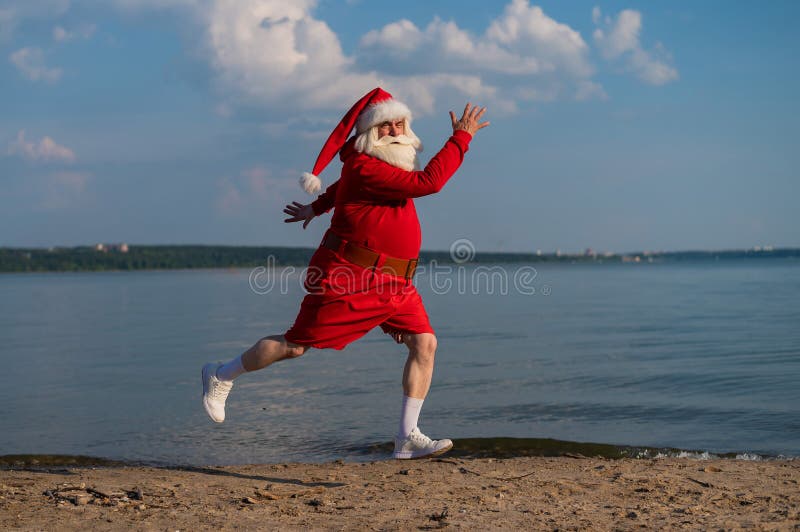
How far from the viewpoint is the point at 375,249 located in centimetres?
500

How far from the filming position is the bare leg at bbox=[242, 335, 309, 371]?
5039 mm

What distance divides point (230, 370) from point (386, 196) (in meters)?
1.45

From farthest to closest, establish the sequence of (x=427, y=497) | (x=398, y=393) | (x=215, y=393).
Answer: (x=398, y=393)
(x=215, y=393)
(x=427, y=497)

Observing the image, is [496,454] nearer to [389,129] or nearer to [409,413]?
[409,413]

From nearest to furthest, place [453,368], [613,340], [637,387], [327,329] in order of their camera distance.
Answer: [327,329] → [637,387] → [453,368] → [613,340]

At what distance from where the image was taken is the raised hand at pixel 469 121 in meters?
5.13

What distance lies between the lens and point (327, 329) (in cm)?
496

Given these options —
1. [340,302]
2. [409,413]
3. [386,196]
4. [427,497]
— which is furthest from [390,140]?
[427,497]

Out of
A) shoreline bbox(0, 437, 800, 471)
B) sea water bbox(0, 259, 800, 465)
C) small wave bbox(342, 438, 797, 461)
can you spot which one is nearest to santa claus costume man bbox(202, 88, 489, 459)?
shoreline bbox(0, 437, 800, 471)

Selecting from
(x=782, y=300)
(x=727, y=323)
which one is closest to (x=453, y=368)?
(x=727, y=323)

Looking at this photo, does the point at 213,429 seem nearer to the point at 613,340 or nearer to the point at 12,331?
the point at 613,340

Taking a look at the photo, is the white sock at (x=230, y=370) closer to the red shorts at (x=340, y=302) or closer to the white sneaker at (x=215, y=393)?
the white sneaker at (x=215, y=393)

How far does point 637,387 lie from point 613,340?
641cm

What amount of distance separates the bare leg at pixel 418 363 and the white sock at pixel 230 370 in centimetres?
100
